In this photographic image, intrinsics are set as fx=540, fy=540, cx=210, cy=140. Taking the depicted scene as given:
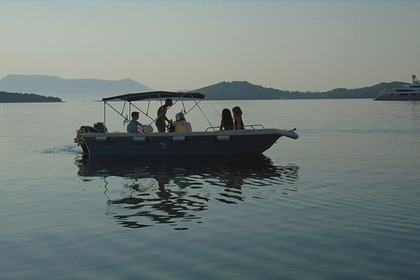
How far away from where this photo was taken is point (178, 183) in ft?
60.0

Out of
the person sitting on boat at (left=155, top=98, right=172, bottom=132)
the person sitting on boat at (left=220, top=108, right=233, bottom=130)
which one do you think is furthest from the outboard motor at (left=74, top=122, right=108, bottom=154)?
the person sitting on boat at (left=220, top=108, right=233, bottom=130)

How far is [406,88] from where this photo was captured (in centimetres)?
17625

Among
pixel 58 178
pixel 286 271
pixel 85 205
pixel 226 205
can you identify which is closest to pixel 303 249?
pixel 286 271

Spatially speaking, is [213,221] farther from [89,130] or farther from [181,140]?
[89,130]

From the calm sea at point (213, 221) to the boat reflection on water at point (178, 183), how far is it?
40 millimetres

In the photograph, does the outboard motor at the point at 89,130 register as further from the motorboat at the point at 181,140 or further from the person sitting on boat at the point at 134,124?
the person sitting on boat at the point at 134,124

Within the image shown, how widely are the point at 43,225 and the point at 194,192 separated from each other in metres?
5.24

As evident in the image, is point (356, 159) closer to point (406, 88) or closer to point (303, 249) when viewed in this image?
point (303, 249)

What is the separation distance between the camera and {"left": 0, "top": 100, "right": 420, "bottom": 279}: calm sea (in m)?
8.96

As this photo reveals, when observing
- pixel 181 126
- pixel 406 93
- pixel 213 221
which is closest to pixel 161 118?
pixel 181 126

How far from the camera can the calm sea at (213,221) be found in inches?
353

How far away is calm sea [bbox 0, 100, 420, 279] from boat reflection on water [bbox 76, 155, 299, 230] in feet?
0.13

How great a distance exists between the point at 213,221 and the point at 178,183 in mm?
6219

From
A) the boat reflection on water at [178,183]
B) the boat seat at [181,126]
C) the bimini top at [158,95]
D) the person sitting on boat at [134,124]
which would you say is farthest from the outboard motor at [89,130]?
the boat seat at [181,126]
